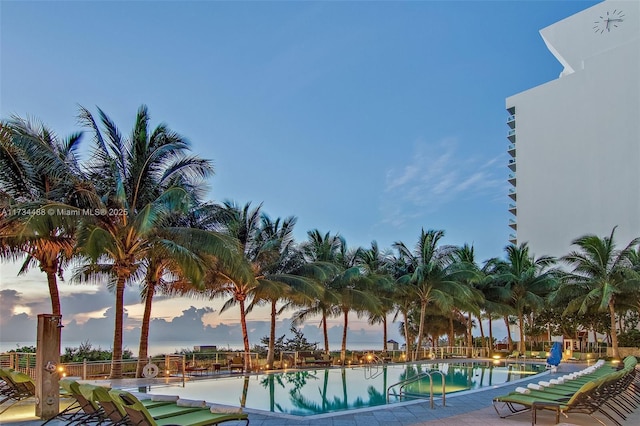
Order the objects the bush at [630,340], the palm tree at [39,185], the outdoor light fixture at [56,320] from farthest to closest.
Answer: the bush at [630,340] < the palm tree at [39,185] < the outdoor light fixture at [56,320]

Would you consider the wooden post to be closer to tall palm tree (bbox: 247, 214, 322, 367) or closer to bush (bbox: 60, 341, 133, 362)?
bush (bbox: 60, 341, 133, 362)

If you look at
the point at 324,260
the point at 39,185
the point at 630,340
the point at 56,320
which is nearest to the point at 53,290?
the point at 39,185

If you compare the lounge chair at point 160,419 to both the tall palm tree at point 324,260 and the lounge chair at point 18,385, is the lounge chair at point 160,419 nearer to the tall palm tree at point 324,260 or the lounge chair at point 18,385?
the lounge chair at point 18,385

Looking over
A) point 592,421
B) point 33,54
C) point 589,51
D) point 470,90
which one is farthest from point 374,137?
point 589,51

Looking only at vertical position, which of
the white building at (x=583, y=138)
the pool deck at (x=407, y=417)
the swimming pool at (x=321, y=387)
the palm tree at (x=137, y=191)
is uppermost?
the white building at (x=583, y=138)

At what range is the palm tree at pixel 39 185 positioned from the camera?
1349cm

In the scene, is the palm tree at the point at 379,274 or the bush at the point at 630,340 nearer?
the palm tree at the point at 379,274

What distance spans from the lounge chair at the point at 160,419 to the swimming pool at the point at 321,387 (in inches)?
146

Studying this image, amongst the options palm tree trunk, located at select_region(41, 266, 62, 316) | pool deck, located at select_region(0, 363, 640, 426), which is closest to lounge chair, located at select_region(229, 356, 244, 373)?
palm tree trunk, located at select_region(41, 266, 62, 316)

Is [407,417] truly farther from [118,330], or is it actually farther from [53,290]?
[53,290]

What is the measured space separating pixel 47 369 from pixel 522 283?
86.7 ft

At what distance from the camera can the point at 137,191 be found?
15.1 m

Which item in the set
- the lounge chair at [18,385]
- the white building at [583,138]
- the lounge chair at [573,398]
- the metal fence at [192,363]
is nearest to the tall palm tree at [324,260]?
the metal fence at [192,363]

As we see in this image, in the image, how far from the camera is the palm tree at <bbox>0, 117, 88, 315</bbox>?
13492 mm
